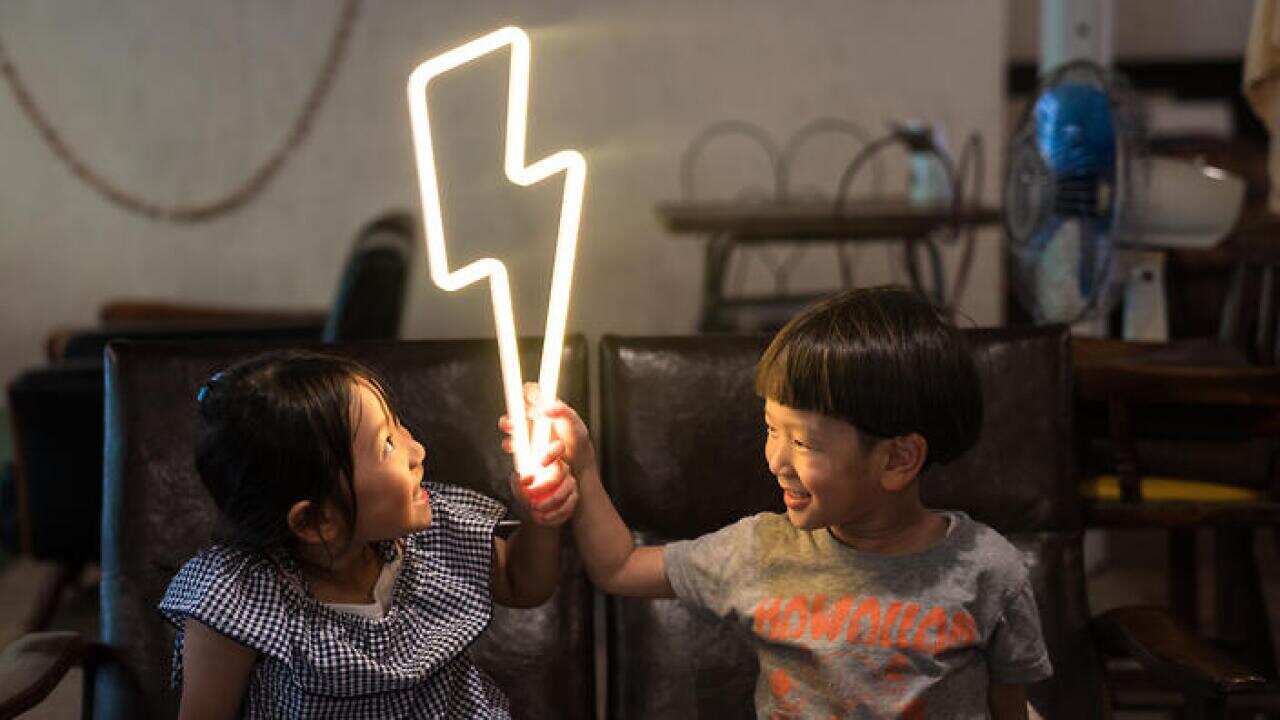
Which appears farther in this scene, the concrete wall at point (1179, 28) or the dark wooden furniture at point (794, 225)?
the concrete wall at point (1179, 28)

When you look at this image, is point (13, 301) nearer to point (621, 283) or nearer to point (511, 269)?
point (511, 269)

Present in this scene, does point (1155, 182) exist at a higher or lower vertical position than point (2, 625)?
higher

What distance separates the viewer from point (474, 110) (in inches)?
233

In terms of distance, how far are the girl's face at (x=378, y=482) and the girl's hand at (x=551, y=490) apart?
12 centimetres

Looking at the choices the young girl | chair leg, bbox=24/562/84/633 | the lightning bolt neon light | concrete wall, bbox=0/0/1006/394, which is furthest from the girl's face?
concrete wall, bbox=0/0/1006/394

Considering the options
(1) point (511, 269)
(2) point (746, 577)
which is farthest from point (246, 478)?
(1) point (511, 269)

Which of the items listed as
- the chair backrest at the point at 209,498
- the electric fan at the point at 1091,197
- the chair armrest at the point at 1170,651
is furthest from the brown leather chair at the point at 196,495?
the electric fan at the point at 1091,197

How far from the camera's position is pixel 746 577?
67.6 inches

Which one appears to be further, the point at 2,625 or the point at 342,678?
the point at 2,625

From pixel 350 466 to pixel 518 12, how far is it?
14.9 feet

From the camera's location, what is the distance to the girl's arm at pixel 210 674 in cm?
160

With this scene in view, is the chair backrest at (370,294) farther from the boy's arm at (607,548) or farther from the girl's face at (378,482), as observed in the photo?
the girl's face at (378,482)

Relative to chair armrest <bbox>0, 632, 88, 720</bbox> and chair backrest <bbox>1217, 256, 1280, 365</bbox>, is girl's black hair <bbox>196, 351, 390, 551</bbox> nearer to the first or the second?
chair armrest <bbox>0, 632, 88, 720</bbox>

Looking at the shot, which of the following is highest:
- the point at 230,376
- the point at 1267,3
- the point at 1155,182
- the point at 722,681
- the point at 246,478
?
the point at 1267,3
